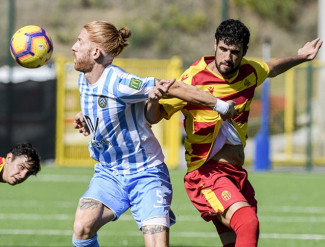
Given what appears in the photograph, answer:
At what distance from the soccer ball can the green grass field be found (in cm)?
258

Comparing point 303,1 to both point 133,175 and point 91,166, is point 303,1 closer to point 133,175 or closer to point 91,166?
point 91,166

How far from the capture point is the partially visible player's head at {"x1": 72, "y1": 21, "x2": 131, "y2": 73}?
21.1 feet

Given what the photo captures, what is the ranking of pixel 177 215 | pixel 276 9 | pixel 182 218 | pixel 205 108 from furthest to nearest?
pixel 276 9 < pixel 177 215 < pixel 182 218 < pixel 205 108

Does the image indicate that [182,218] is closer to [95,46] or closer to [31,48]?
[31,48]

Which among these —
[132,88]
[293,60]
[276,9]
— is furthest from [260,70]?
[276,9]

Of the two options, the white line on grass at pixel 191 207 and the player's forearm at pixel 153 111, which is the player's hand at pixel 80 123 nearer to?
the player's forearm at pixel 153 111

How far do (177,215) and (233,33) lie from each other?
16.7 feet

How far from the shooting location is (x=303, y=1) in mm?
36938

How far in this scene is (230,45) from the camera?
21.0 feet

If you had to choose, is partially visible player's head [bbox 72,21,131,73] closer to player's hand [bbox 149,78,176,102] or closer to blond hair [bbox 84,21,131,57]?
blond hair [bbox 84,21,131,57]

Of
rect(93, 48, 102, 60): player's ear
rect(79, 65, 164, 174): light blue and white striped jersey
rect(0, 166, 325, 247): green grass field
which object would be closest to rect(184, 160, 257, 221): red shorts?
rect(79, 65, 164, 174): light blue and white striped jersey

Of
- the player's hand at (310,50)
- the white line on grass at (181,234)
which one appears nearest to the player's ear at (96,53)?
the player's hand at (310,50)

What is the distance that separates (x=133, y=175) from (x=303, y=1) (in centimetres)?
3160

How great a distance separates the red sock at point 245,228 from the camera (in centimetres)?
628
